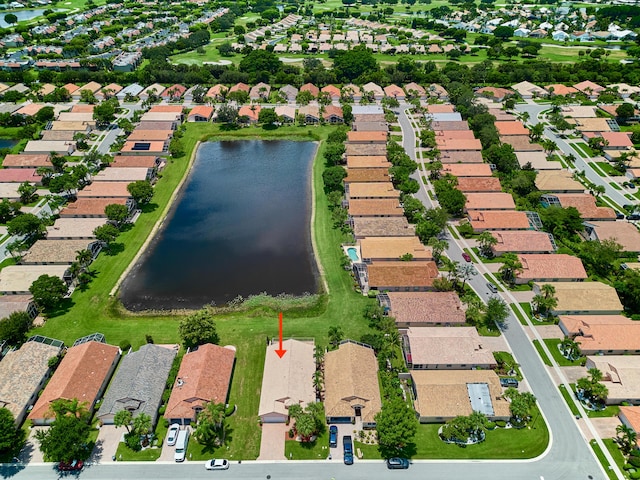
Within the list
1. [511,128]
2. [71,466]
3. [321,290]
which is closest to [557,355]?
[321,290]

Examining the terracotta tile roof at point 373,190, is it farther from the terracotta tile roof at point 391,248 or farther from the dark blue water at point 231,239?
the terracotta tile roof at point 391,248

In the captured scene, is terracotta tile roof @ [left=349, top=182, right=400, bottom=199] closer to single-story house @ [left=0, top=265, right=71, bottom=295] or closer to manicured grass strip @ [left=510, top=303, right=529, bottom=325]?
manicured grass strip @ [left=510, top=303, right=529, bottom=325]

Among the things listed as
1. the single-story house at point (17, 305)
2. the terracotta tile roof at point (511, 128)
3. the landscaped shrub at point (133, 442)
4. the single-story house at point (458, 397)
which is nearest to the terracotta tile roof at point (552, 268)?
the single-story house at point (458, 397)

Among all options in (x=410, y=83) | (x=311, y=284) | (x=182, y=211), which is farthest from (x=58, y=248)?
(x=410, y=83)

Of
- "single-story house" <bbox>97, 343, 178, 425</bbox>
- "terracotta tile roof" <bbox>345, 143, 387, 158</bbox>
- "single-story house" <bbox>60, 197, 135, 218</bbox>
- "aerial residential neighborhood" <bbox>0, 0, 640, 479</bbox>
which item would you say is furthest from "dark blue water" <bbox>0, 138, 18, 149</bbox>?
"single-story house" <bbox>97, 343, 178, 425</bbox>

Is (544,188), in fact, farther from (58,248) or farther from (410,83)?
(58,248)

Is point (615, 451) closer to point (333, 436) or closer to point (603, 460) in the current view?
point (603, 460)
